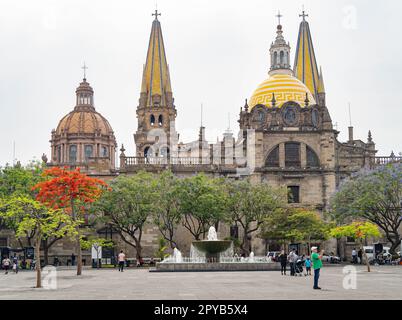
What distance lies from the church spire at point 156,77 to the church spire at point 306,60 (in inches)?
656

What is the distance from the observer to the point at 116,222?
5262 centimetres

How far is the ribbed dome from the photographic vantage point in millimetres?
97938

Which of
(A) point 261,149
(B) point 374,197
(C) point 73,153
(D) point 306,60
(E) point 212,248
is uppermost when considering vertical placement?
(D) point 306,60

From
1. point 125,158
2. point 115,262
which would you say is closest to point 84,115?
point 125,158

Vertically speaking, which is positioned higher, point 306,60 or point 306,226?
point 306,60

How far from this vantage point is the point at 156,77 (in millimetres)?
73250

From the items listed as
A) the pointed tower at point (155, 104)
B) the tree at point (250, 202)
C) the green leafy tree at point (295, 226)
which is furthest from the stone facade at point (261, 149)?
the tree at point (250, 202)

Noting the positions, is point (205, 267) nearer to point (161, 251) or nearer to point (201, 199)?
point (201, 199)

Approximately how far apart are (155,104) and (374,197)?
102 feet

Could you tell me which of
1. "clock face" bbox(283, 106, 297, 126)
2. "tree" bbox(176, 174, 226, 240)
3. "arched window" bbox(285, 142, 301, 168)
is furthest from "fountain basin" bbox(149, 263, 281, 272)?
"clock face" bbox(283, 106, 297, 126)

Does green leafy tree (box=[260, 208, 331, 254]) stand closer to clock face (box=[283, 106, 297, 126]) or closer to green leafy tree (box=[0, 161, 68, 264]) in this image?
clock face (box=[283, 106, 297, 126])

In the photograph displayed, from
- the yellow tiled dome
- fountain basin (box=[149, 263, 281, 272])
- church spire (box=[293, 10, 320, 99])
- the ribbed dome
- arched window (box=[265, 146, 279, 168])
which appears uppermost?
church spire (box=[293, 10, 320, 99])

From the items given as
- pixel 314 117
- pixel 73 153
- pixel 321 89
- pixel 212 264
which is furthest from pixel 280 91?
pixel 73 153
